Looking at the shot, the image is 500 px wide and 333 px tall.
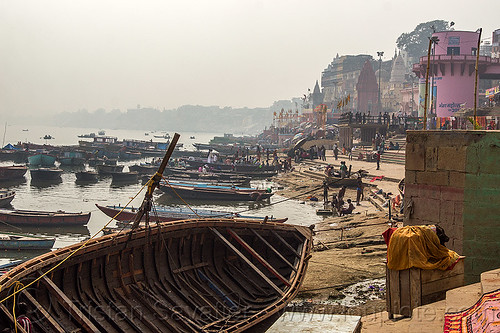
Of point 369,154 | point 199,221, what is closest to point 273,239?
point 199,221

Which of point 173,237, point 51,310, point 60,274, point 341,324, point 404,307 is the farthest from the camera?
point 173,237

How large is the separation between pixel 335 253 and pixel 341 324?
30.7 feet

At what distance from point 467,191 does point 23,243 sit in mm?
16002

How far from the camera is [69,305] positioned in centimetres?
784

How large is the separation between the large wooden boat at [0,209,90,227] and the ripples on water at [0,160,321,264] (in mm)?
299

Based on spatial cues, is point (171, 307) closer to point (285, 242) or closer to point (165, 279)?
point (165, 279)

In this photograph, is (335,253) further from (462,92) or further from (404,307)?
(462,92)

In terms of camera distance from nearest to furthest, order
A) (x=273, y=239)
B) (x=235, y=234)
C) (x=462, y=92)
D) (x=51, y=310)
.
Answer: (x=51, y=310), (x=235, y=234), (x=273, y=239), (x=462, y=92)

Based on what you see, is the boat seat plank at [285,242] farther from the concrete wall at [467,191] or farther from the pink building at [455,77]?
the pink building at [455,77]

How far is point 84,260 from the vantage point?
28.9ft

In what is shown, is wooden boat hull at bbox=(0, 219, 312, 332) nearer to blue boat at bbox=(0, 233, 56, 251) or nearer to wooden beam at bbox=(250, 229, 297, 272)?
wooden beam at bbox=(250, 229, 297, 272)

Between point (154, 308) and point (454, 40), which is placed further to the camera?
point (454, 40)

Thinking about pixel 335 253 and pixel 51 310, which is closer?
pixel 51 310

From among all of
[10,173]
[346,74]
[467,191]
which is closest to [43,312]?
[467,191]
